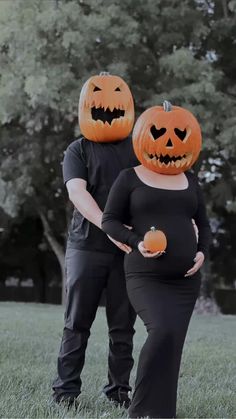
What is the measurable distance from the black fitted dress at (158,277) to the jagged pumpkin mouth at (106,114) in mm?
628

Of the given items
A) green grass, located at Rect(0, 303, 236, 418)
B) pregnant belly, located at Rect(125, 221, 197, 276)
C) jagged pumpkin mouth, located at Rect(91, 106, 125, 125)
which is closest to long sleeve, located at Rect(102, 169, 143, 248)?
pregnant belly, located at Rect(125, 221, 197, 276)

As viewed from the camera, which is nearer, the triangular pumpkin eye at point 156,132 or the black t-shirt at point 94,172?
the triangular pumpkin eye at point 156,132

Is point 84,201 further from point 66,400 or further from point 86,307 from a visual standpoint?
point 66,400

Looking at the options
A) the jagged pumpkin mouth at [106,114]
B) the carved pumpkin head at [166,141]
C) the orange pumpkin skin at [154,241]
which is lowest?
the orange pumpkin skin at [154,241]

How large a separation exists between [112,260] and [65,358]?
0.71 m

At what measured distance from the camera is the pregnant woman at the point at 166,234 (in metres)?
3.75

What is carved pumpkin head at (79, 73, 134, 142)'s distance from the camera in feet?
14.7

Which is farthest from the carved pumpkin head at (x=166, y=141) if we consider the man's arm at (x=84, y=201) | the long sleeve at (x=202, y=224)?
the man's arm at (x=84, y=201)

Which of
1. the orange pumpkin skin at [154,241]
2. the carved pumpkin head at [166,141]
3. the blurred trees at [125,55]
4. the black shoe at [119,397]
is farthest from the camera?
the blurred trees at [125,55]

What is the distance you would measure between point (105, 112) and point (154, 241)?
1.18m

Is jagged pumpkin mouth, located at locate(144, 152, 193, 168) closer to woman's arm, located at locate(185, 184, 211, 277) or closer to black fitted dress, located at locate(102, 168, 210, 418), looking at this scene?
black fitted dress, located at locate(102, 168, 210, 418)

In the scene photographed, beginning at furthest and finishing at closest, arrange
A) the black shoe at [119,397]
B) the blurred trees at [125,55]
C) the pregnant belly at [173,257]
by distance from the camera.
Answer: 1. the blurred trees at [125,55]
2. the black shoe at [119,397]
3. the pregnant belly at [173,257]

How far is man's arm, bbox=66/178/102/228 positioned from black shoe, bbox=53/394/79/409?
3.72ft

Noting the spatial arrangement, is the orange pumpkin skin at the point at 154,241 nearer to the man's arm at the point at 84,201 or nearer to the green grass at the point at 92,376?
the man's arm at the point at 84,201
